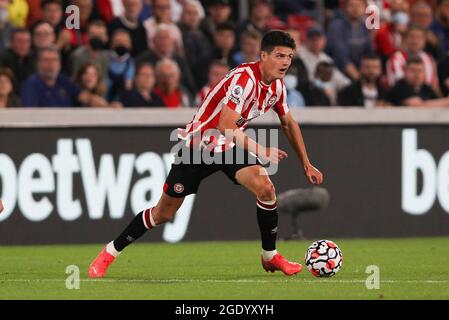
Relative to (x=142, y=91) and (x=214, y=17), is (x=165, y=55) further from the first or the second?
(x=214, y=17)

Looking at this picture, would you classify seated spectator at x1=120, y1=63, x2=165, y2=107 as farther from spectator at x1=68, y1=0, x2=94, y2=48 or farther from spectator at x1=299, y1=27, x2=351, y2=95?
spectator at x1=299, y1=27, x2=351, y2=95

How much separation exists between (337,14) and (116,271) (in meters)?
8.16

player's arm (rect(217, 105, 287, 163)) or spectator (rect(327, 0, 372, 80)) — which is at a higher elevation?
spectator (rect(327, 0, 372, 80))

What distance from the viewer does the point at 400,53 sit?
1912cm

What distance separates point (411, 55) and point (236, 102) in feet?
26.7

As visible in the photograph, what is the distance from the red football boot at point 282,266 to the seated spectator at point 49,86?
5.68 metres

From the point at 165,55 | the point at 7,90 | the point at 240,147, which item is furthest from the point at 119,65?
the point at 240,147

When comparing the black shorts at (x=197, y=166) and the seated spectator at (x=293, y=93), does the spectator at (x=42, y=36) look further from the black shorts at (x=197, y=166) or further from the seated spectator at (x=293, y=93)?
the black shorts at (x=197, y=166)

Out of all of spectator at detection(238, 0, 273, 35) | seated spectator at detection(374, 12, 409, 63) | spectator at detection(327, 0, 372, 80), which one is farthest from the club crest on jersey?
seated spectator at detection(374, 12, 409, 63)

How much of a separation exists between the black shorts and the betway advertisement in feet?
14.7

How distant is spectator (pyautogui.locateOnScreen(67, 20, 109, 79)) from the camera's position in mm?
17328

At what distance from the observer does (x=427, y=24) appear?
1991cm

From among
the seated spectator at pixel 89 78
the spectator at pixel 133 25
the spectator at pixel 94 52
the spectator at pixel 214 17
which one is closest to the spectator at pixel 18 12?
the spectator at pixel 94 52
